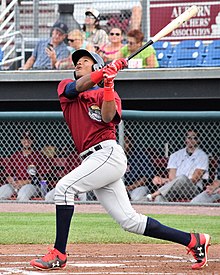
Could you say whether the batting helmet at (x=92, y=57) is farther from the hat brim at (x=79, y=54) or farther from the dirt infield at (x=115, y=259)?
the dirt infield at (x=115, y=259)

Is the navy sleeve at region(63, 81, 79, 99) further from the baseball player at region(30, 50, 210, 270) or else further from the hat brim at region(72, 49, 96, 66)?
the hat brim at region(72, 49, 96, 66)

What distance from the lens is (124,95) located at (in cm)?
1370

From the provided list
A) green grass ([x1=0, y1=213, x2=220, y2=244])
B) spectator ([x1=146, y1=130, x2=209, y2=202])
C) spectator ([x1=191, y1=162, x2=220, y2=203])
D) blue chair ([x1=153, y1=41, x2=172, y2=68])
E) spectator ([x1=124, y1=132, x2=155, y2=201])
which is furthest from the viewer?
blue chair ([x1=153, y1=41, x2=172, y2=68])

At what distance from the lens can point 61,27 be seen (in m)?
13.9

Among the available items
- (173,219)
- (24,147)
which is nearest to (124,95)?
(24,147)

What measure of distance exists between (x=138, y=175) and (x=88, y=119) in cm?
626

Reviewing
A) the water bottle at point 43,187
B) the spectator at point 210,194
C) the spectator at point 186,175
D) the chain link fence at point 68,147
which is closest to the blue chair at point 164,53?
the chain link fence at point 68,147

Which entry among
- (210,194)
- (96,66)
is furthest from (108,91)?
(210,194)

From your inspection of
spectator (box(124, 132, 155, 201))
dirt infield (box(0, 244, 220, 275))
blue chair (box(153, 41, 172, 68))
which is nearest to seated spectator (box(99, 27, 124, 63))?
blue chair (box(153, 41, 172, 68))

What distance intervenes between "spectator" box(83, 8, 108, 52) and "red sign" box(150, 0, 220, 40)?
1.03 metres

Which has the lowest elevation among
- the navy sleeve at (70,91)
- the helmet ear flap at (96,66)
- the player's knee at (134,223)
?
the player's knee at (134,223)

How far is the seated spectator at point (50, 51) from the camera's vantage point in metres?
13.8

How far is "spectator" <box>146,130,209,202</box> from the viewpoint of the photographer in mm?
11789

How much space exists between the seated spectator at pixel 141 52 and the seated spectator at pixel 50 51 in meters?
1.22
